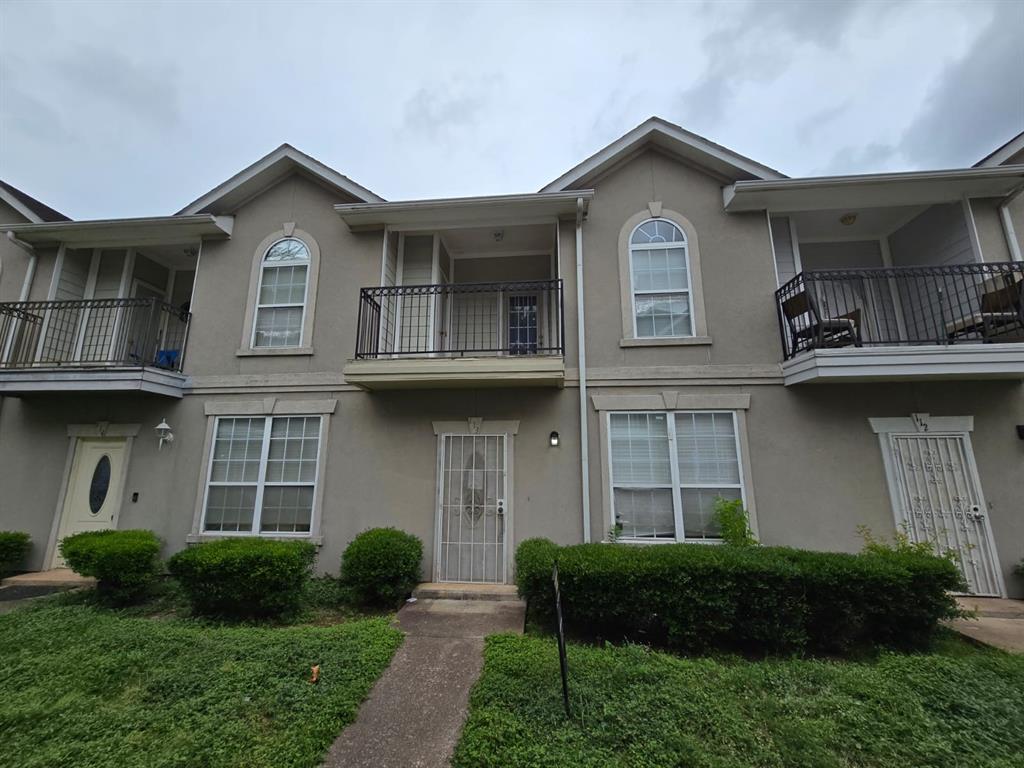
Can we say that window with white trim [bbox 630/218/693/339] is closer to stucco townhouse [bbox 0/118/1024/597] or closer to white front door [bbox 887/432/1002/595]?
stucco townhouse [bbox 0/118/1024/597]

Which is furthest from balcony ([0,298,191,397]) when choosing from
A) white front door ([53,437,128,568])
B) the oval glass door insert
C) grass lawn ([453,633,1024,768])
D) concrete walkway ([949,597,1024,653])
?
concrete walkway ([949,597,1024,653])

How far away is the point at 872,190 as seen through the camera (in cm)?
690

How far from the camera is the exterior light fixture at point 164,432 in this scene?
7.49 metres

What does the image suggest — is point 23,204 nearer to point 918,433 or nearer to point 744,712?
point 744,712

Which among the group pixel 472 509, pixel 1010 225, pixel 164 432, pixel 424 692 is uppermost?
pixel 1010 225

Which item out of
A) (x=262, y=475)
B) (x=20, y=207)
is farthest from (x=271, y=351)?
(x=20, y=207)

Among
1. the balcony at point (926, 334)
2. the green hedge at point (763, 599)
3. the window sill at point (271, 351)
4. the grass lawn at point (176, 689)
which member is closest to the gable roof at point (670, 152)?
the balcony at point (926, 334)

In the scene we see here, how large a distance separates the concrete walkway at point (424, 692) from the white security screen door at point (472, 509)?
0.92 meters

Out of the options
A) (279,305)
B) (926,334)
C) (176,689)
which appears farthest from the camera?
(279,305)

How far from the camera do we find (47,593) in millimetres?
6613

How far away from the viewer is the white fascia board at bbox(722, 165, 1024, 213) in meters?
Result: 6.64

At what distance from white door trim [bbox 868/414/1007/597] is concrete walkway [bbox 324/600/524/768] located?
5.89 meters

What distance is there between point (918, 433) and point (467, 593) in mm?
7295

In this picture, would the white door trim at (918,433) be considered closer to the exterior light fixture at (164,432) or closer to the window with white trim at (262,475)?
the window with white trim at (262,475)
